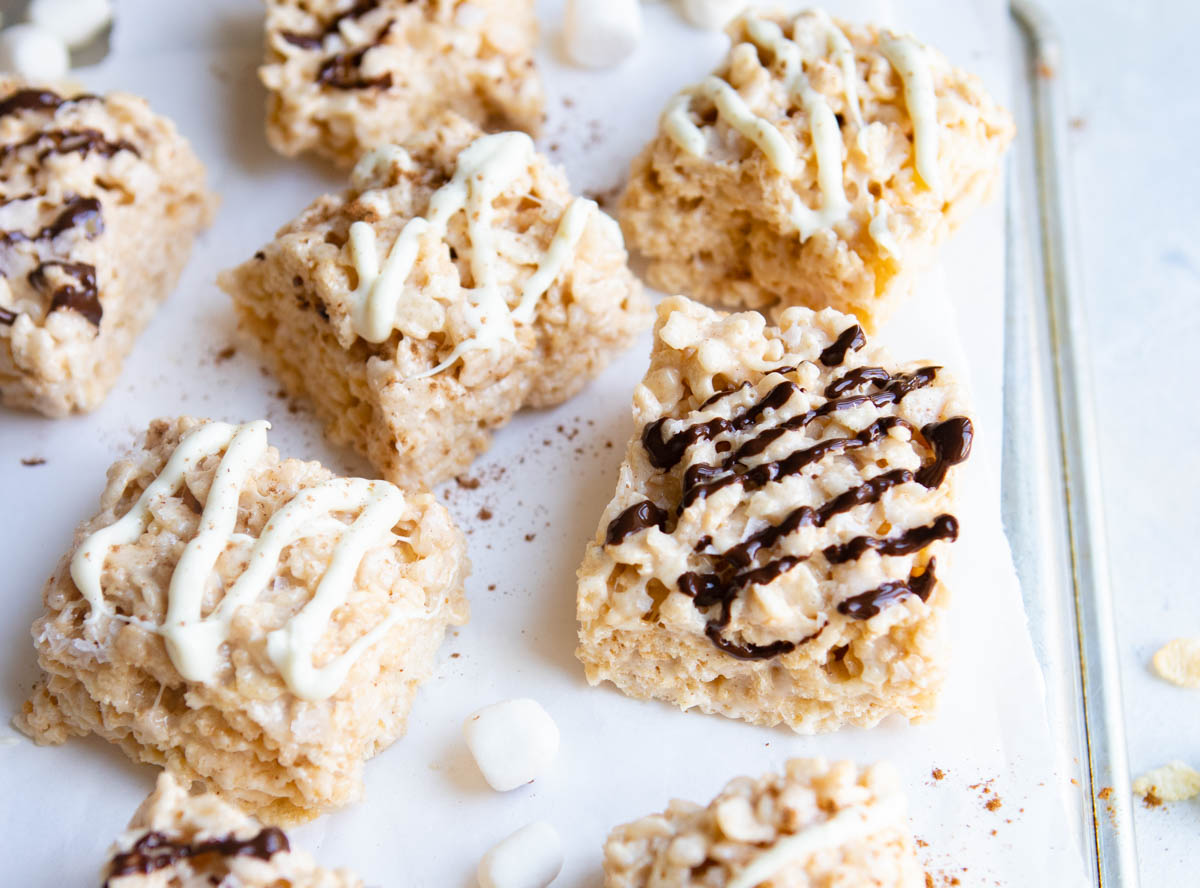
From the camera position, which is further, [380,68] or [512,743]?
[380,68]

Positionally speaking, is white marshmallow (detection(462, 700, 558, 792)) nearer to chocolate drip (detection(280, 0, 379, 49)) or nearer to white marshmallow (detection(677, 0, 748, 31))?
chocolate drip (detection(280, 0, 379, 49))

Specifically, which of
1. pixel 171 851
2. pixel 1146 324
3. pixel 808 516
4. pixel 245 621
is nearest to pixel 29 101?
pixel 245 621

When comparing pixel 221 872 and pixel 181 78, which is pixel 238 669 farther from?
pixel 181 78

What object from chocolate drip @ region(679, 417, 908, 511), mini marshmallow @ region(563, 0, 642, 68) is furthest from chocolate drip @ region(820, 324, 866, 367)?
mini marshmallow @ region(563, 0, 642, 68)

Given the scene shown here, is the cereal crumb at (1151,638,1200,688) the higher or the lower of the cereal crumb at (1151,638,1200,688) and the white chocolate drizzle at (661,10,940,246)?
the lower

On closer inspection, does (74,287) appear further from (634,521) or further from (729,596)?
(729,596)

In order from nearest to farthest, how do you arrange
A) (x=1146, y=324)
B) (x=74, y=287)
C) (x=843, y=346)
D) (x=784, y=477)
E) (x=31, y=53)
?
(x=784, y=477)
(x=843, y=346)
(x=74, y=287)
(x=1146, y=324)
(x=31, y=53)

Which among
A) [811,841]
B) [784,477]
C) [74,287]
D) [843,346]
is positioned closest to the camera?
[811,841]
